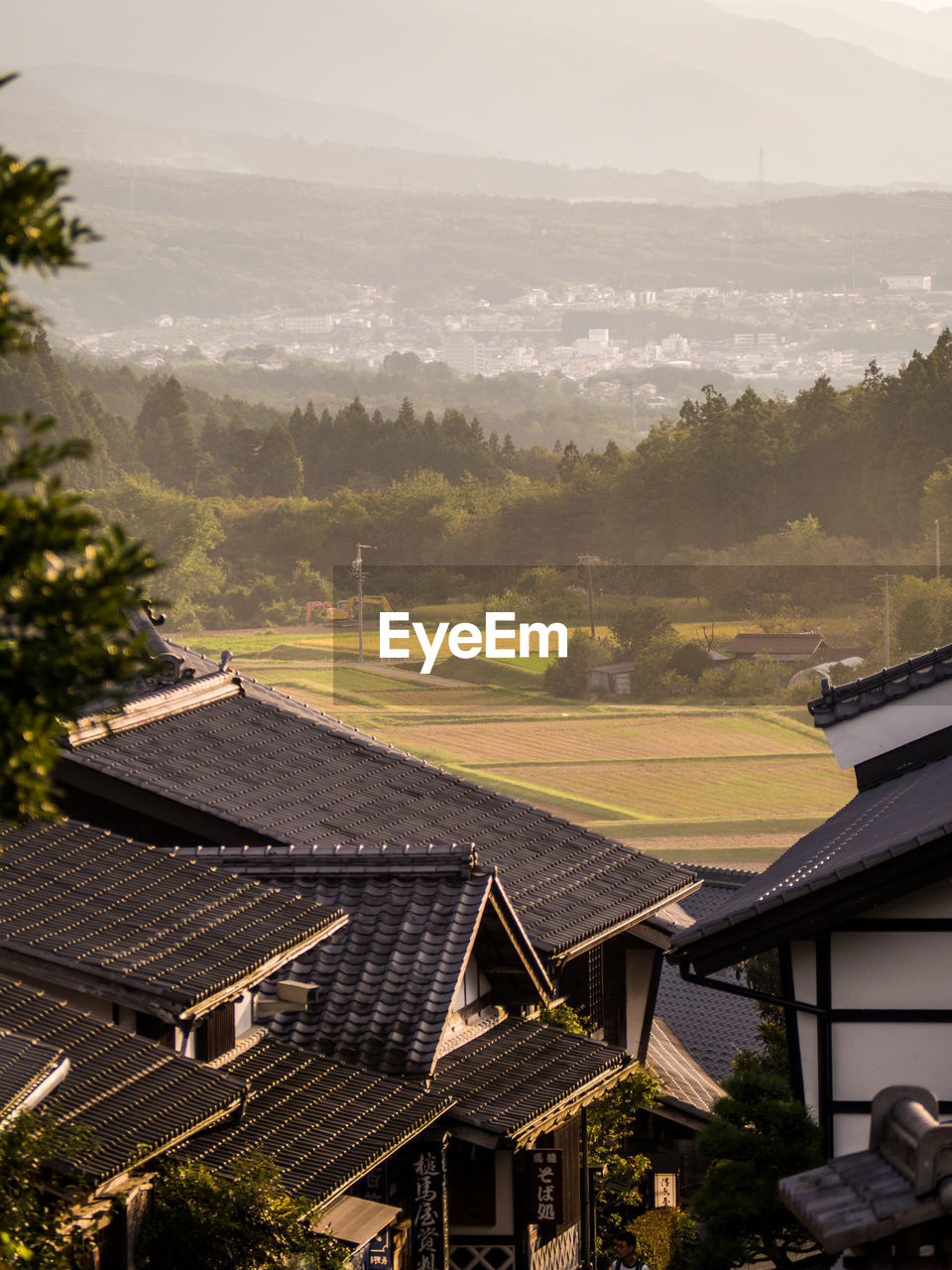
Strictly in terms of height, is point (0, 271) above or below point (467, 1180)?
above

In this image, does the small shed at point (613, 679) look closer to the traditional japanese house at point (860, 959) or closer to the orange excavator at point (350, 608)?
the orange excavator at point (350, 608)

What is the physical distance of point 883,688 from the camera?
26.5 ft

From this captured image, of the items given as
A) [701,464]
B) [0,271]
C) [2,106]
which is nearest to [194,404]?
[701,464]

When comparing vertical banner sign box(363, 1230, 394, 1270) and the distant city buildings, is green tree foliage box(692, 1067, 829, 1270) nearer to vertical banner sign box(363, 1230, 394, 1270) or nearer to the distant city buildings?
vertical banner sign box(363, 1230, 394, 1270)

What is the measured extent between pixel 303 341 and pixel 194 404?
2052 inches

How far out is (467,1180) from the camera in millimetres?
7875

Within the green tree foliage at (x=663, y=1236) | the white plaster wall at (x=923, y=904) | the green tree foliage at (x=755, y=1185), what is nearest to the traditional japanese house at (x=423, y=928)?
the green tree foliage at (x=663, y=1236)

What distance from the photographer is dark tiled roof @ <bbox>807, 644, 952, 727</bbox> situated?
7.90 m

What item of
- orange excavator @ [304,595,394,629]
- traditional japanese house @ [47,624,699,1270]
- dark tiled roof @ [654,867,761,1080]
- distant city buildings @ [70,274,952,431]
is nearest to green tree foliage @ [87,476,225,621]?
orange excavator @ [304,595,394,629]

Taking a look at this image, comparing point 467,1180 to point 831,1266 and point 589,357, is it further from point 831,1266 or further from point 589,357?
point 589,357

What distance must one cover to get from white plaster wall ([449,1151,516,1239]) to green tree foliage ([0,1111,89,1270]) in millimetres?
3093

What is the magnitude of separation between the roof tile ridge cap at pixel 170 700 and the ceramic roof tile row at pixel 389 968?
6.98ft

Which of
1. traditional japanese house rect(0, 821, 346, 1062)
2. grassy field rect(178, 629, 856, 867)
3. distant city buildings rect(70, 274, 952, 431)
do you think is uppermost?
distant city buildings rect(70, 274, 952, 431)

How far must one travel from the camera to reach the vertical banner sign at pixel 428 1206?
7266 mm
